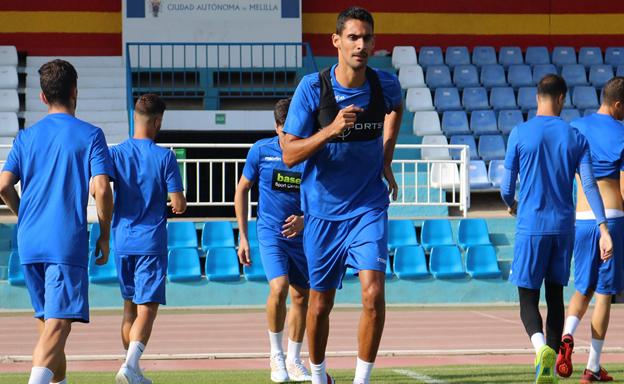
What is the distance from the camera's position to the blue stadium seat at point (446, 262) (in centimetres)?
1633

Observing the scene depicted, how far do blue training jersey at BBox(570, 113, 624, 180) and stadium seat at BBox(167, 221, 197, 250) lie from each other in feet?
28.5

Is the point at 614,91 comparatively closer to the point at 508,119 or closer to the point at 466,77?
the point at 508,119

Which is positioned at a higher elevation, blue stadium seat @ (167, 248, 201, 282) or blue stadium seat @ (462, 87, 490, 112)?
blue stadium seat @ (462, 87, 490, 112)

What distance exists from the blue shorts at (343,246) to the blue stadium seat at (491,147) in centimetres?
1368

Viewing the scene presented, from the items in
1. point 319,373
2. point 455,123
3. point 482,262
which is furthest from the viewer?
point 455,123

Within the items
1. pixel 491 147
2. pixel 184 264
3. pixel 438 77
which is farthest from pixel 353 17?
pixel 438 77

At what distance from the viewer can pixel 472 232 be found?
17.0 metres

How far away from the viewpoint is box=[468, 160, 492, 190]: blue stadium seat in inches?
758

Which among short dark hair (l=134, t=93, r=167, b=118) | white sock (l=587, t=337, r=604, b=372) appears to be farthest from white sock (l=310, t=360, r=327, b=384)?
short dark hair (l=134, t=93, r=167, b=118)

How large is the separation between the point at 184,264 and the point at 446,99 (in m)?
7.76

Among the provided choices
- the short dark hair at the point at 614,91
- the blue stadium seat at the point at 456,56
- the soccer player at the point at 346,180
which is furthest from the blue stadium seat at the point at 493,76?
the soccer player at the point at 346,180

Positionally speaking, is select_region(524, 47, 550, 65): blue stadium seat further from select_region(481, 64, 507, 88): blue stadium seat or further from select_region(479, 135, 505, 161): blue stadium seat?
select_region(479, 135, 505, 161): blue stadium seat

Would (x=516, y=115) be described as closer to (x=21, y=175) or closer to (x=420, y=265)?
(x=420, y=265)

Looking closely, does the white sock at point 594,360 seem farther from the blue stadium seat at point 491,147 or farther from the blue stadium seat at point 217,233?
the blue stadium seat at point 491,147
